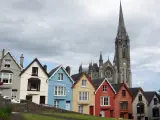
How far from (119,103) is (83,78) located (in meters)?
11.4

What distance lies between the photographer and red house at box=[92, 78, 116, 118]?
2461 inches

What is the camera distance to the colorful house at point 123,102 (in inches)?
2555

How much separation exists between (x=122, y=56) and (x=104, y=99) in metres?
111

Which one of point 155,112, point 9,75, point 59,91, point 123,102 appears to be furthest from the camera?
point 155,112

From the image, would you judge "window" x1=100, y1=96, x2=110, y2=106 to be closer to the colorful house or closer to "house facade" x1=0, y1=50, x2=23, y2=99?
the colorful house

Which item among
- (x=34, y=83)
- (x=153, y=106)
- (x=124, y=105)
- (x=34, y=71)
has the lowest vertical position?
(x=153, y=106)

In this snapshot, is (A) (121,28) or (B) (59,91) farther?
(A) (121,28)

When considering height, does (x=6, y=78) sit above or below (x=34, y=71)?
below

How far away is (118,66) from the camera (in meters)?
168

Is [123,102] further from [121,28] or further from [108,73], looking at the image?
[121,28]

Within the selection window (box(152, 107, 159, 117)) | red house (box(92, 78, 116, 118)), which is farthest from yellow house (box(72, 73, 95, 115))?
window (box(152, 107, 159, 117))

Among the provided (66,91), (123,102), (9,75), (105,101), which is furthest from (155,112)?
(9,75)

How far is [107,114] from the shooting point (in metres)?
63.1

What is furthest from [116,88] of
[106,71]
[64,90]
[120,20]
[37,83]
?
[120,20]
